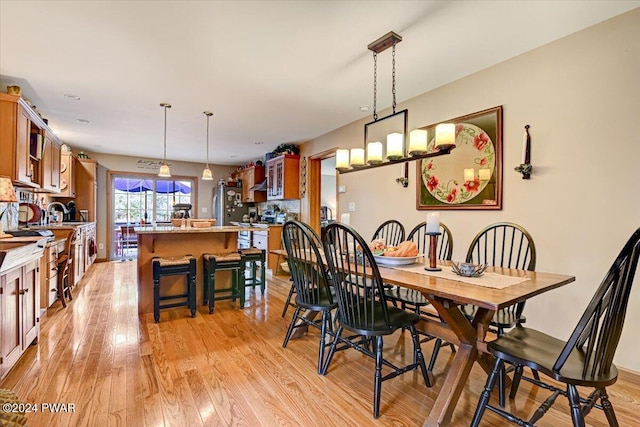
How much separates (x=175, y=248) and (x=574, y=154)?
3.81m

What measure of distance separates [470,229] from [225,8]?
271 centimetres

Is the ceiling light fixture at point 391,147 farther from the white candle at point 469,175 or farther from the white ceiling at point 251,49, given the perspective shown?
the white candle at point 469,175

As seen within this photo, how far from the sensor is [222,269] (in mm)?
3523

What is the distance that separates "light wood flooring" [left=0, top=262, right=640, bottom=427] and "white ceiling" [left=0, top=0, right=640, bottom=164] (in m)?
2.35

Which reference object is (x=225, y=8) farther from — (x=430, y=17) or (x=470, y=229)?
(x=470, y=229)

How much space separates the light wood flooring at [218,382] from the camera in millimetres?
1724

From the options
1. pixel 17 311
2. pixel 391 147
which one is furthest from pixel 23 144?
pixel 391 147

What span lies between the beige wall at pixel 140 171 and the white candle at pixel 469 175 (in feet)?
21.7

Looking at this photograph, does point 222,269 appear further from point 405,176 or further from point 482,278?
point 482,278

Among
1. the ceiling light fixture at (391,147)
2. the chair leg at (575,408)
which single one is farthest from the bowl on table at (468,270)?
the ceiling light fixture at (391,147)

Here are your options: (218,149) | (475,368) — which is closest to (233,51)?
(475,368)

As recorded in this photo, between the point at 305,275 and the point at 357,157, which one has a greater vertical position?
the point at 357,157

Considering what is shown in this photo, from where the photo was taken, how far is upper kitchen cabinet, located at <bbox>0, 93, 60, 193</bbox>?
2.86 meters

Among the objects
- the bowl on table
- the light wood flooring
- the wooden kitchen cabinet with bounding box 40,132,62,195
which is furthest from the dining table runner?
the wooden kitchen cabinet with bounding box 40,132,62,195
